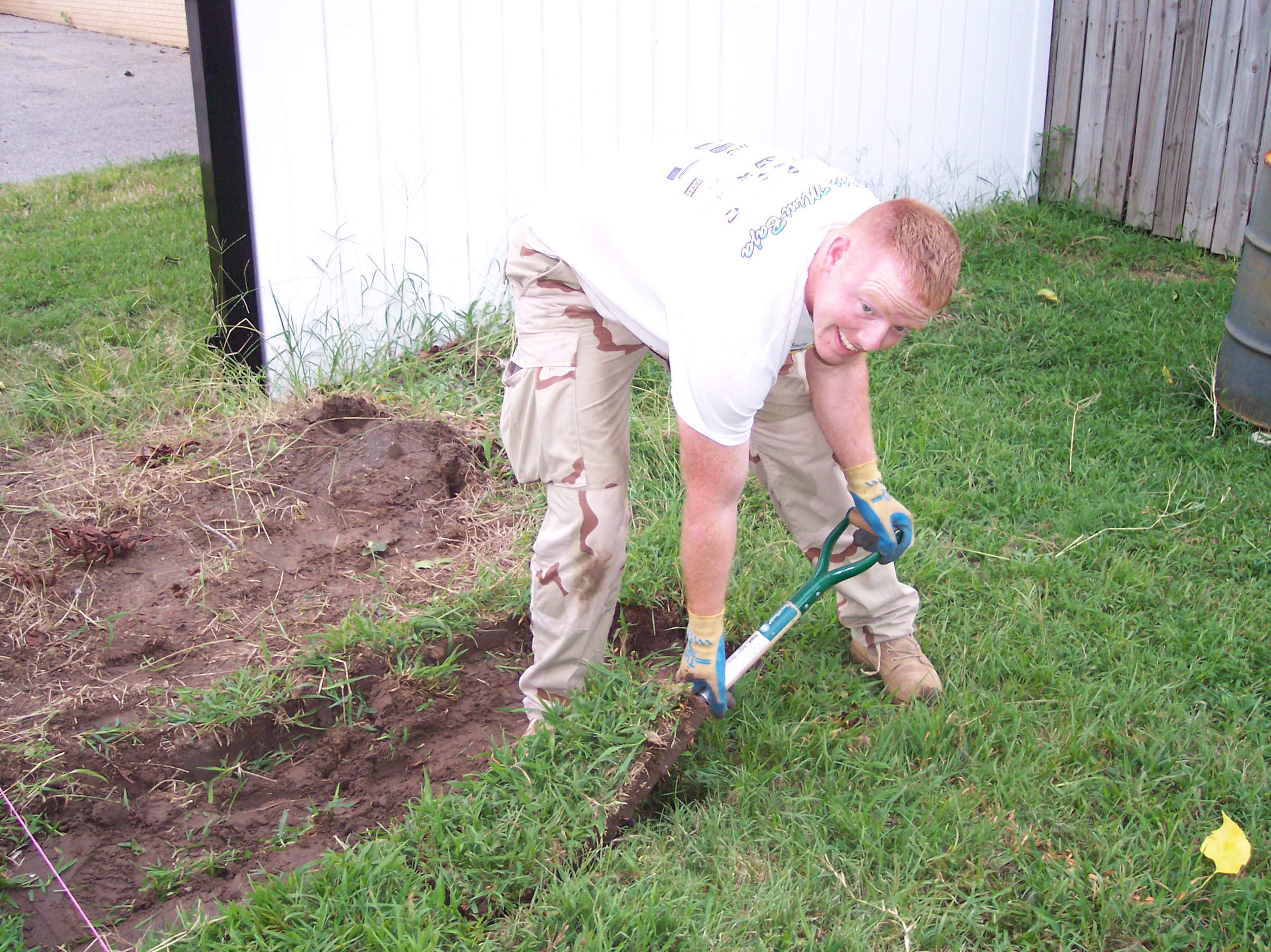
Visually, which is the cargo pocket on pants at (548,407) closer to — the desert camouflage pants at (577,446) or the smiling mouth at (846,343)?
the desert camouflage pants at (577,446)

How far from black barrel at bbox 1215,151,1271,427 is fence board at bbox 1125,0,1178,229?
6.96 feet

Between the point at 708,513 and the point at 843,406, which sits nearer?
the point at 708,513

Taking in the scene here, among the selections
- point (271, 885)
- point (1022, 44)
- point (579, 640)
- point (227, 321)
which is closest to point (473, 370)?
point (227, 321)

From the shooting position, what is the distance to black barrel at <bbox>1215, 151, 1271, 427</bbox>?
3873 mm

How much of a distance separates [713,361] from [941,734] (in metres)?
1.22

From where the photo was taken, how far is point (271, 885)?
2.08 meters

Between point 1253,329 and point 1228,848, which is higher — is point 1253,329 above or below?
above

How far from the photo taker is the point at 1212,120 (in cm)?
566

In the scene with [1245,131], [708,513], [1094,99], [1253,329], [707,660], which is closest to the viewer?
[708,513]

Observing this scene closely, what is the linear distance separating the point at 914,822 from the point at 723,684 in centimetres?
52

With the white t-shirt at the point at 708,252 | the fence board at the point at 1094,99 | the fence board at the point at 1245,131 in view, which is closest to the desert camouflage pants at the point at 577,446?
the white t-shirt at the point at 708,252

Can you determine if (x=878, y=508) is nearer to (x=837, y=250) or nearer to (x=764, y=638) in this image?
(x=764, y=638)

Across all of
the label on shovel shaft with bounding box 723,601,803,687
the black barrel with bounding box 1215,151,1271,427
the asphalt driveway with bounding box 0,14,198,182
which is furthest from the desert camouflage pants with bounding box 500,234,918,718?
the asphalt driveway with bounding box 0,14,198,182

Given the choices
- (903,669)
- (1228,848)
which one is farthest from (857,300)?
(1228,848)
